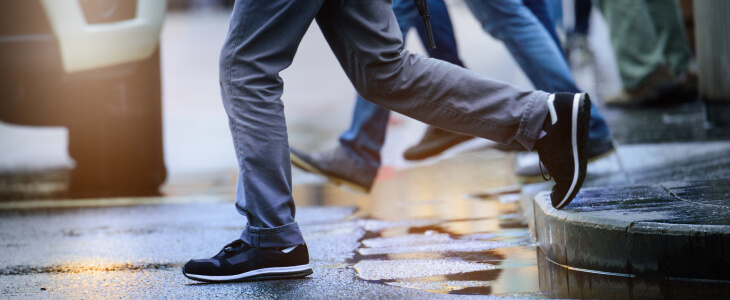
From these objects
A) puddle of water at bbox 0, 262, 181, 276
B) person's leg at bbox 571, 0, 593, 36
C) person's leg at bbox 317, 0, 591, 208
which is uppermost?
person's leg at bbox 317, 0, 591, 208

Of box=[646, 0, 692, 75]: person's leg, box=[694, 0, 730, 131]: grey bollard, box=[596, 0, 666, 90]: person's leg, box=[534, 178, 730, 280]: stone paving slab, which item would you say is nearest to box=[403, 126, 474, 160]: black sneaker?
box=[534, 178, 730, 280]: stone paving slab

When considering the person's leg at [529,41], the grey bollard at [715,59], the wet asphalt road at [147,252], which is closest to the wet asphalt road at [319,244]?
the wet asphalt road at [147,252]

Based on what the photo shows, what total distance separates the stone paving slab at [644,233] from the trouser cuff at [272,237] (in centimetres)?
81

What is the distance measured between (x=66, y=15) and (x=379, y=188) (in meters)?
1.74

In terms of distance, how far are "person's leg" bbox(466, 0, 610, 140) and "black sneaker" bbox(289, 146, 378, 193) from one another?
0.83m

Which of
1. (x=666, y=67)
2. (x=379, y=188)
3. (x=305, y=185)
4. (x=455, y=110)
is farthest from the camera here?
(x=666, y=67)

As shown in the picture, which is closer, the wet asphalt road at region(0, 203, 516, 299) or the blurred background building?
the wet asphalt road at region(0, 203, 516, 299)

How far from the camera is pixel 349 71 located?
10.5 ft

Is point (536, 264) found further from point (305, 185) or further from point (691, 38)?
point (691, 38)

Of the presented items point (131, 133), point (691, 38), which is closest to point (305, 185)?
point (131, 133)

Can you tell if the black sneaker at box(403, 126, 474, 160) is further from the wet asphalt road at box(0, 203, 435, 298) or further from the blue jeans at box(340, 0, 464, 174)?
the wet asphalt road at box(0, 203, 435, 298)

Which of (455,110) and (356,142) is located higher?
(455,110)

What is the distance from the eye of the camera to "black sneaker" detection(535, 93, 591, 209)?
3.08 metres

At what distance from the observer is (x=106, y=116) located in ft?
17.8
